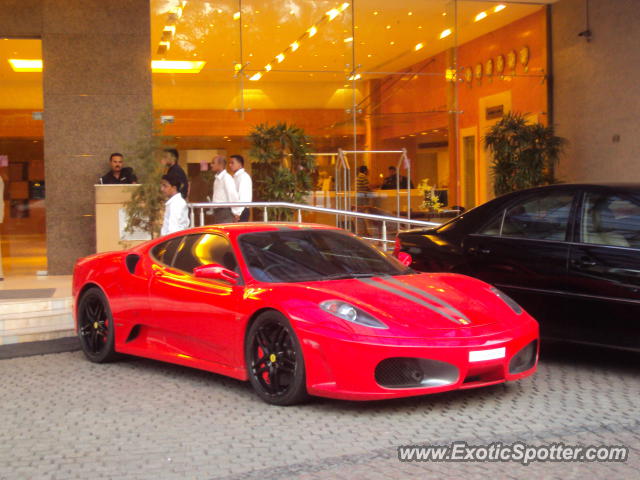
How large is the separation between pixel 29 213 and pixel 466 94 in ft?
30.3

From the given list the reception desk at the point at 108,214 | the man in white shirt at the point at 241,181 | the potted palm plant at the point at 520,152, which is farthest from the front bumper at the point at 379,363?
the potted palm plant at the point at 520,152

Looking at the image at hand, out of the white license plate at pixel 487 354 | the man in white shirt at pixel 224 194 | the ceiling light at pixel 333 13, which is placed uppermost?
the ceiling light at pixel 333 13

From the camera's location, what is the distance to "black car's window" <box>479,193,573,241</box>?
7.67 metres

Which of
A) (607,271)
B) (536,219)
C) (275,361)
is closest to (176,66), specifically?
(536,219)

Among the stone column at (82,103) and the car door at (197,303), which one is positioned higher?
the stone column at (82,103)

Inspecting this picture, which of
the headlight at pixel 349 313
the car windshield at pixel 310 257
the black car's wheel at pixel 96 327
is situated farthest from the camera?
the black car's wheel at pixel 96 327

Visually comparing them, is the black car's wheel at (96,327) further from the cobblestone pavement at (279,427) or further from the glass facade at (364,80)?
the glass facade at (364,80)

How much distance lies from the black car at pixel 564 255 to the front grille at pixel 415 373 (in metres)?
1.71

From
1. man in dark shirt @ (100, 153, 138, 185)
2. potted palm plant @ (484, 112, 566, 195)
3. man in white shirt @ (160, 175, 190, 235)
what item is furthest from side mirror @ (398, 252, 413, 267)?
potted palm plant @ (484, 112, 566, 195)

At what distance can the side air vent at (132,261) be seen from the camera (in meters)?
8.02

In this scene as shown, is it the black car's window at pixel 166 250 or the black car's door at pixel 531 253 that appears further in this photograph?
the black car's window at pixel 166 250

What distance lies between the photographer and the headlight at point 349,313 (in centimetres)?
607

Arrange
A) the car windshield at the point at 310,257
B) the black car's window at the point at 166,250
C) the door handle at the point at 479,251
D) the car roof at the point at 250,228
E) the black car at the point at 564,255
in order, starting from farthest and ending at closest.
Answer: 1. the door handle at the point at 479,251
2. the black car's window at the point at 166,250
3. the car roof at the point at 250,228
4. the black car at the point at 564,255
5. the car windshield at the point at 310,257

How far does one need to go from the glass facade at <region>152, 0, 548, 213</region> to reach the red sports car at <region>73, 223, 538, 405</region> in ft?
31.5
